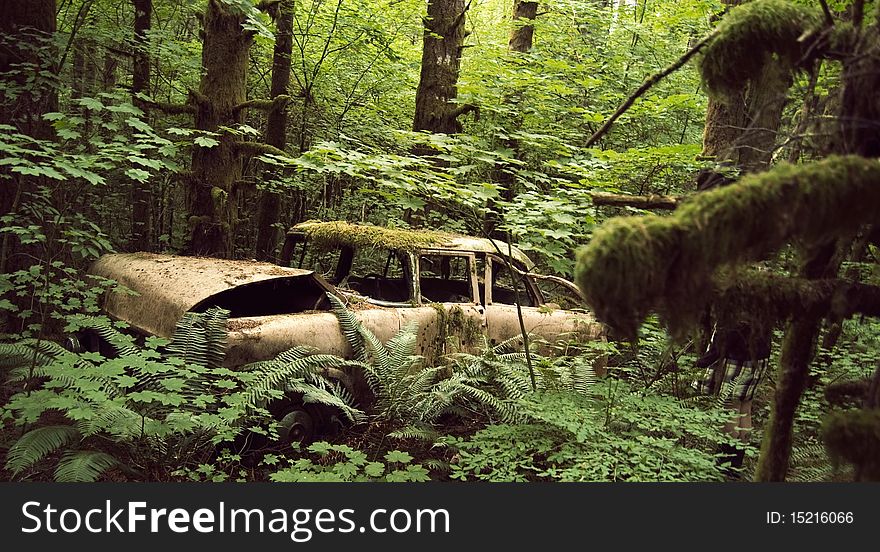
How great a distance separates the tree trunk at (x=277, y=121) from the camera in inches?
438

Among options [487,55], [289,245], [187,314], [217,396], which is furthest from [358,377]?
[487,55]

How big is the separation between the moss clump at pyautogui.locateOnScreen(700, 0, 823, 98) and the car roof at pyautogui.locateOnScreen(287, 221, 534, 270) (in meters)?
3.71

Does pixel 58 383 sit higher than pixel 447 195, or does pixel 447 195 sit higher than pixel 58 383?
pixel 447 195

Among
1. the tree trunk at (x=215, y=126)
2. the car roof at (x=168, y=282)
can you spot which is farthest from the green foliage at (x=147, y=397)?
the tree trunk at (x=215, y=126)

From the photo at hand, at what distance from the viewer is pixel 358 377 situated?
20.6 ft

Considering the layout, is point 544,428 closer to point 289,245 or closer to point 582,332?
point 582,332

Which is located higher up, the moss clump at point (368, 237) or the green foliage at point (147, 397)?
the moss clump at point (368, 237)

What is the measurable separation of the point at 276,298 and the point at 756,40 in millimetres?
5508

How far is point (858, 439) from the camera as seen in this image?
2.39 metres

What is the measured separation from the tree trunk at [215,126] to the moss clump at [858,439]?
761 cm

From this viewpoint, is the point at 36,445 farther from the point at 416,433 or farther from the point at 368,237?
the point at 368,237

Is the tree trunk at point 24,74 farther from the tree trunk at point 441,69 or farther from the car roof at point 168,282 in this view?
the tree trunk at point 441,69

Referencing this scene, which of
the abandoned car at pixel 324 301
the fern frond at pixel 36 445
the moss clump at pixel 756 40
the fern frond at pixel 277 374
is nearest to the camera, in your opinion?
the moss clump at pixel 756 40

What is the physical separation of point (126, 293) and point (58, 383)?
73.8 inches
